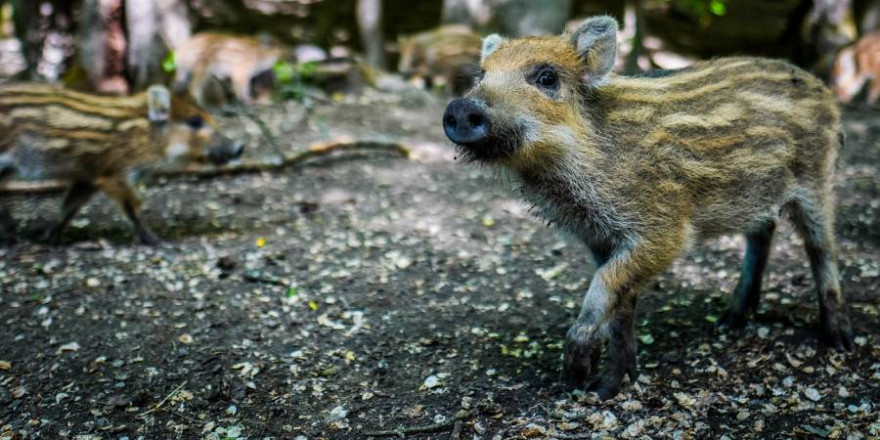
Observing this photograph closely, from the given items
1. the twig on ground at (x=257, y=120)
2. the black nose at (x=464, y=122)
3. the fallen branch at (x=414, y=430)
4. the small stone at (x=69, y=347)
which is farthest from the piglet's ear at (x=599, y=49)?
the twig on ground at (x=257, y=120)

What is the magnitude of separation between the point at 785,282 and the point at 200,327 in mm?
3149

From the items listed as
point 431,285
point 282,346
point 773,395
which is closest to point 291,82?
point 431,285

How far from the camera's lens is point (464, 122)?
2967mm

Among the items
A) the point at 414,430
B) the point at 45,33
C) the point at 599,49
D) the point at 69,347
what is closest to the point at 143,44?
the point at 45,33

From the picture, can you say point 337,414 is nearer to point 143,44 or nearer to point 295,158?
point 295,158

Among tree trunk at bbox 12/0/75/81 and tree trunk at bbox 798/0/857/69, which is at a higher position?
tree trunk at bbox 798/0/857/69

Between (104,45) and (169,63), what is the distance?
0.60 meters

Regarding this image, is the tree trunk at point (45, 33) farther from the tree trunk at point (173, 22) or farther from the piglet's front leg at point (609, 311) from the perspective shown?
the piglet's front leg at point (609, 311)

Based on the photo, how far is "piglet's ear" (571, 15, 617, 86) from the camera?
334 cm

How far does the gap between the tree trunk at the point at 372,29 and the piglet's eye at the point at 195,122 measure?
425cm

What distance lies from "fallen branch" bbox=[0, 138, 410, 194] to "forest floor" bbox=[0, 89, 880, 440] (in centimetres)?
11

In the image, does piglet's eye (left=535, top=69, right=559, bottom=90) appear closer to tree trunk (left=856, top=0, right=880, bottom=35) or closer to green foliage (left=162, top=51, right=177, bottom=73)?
green foliage (left=162, top=51, right=177, bottom=73)

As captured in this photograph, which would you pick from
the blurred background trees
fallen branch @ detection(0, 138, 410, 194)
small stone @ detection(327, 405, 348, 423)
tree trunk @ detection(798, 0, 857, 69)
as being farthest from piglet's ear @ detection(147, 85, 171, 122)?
tree trunk @ detection(798, 0, 857, 69)

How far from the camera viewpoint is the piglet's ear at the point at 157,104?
5.51 meters
